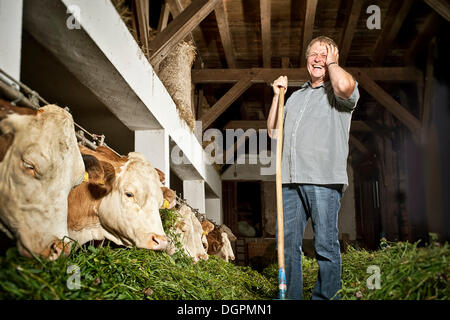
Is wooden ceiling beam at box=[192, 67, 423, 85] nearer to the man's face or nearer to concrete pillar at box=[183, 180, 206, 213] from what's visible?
concrete pillar at box=[183, 180, 206, 213]

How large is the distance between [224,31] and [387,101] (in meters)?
3.21

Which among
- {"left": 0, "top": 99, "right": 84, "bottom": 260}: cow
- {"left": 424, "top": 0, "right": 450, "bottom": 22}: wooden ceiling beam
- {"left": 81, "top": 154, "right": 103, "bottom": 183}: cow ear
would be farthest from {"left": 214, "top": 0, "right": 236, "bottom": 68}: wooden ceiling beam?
{"left": 0, "top": 99, "right": 84, "bottom": 260}: cow

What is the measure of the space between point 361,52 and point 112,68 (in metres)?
6.73

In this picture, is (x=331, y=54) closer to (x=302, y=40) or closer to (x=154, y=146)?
(x=154, y=146)

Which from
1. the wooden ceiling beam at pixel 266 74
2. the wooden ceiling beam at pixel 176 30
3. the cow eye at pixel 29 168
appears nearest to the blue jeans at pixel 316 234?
the cow eye at pixel 29 168

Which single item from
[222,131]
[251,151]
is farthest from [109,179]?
[251,151]

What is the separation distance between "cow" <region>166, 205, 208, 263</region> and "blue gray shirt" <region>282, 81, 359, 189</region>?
191 cm

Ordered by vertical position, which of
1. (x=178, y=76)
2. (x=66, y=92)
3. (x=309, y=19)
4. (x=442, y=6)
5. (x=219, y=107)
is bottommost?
(x=66, y=92)

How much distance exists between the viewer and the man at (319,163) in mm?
2406

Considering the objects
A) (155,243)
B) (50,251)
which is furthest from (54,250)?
(155,243)

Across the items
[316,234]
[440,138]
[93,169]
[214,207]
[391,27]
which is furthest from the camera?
[214,207]

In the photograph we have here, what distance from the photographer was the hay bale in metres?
5.85

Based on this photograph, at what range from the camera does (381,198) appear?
12750 millimetres

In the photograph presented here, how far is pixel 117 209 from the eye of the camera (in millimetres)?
2803
